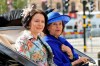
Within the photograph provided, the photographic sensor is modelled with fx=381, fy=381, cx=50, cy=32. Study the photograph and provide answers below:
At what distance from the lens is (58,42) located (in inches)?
156

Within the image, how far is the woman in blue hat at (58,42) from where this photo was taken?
12.8 ft

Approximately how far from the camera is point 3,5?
96.1 ft

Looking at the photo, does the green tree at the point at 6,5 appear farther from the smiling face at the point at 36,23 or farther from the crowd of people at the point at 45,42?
the smiling face at the point at 36,23

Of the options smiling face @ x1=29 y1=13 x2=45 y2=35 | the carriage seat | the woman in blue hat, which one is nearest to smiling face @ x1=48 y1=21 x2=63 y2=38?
the woman in blue hat

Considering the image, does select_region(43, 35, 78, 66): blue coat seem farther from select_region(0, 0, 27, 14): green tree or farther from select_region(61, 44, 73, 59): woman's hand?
select_region(0, 0, 27, 14): green tree

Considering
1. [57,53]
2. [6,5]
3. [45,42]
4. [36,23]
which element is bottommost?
[6,5]

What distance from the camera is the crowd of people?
3385 millimetres

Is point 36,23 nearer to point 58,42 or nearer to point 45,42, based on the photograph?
point 45,42

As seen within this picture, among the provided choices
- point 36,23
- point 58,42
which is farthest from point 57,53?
point 36,23

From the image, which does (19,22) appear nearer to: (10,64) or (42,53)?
(42,53)

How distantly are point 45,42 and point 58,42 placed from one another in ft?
1.13

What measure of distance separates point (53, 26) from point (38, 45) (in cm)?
60

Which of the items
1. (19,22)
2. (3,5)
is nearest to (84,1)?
(3,5)

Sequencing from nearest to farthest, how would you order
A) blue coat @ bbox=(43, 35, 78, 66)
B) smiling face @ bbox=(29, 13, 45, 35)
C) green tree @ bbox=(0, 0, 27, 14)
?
smiling face @ bbox=(29, 13, 45, 35)
blue coat @ bbox=(43, 35, 78, 66)
green tree @ bbox=(0, 0, 27, 14)
